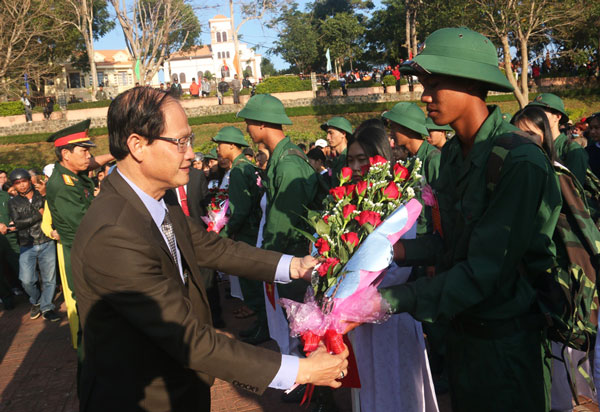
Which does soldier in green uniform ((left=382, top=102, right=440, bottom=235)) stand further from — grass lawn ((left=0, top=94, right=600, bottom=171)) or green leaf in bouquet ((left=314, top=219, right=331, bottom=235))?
grass lawn ((left=0, top=94, right=600, bottom=171))

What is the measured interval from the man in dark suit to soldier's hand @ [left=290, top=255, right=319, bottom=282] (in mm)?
592

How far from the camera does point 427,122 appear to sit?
18.2 feet

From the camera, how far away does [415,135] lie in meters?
5.47

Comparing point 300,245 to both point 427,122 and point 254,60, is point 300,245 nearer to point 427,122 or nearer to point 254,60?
point 427,122

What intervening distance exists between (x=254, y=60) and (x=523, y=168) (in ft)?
309

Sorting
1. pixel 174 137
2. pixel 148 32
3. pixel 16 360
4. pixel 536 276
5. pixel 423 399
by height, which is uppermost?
pixel 148 32

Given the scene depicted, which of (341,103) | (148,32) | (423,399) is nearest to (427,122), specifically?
(423,399)

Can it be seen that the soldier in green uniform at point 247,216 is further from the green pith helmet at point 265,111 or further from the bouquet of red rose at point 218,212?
the green pith helmet at point 265,111

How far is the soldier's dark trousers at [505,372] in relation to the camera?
2.29 meters

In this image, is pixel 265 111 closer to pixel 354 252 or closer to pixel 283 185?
pixel 283 185

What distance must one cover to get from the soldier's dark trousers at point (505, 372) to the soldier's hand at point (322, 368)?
22.7 inches

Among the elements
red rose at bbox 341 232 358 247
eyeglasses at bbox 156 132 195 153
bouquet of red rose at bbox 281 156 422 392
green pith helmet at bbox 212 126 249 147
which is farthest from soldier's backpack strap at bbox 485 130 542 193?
green pith helmet at bbox 212 126 249 147

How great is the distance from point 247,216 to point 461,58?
394 cm

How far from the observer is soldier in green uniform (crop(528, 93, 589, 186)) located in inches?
182
